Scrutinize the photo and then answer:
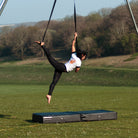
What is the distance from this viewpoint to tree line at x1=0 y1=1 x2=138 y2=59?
54594 millimetres

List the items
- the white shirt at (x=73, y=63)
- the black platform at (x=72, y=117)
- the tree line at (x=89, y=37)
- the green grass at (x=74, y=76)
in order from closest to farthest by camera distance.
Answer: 1. the white shirt at (x=73, y=63)
2. the black platform at (x=72, y=117)
3. the green grass at (x=74, y=76)
4. the tree line at (x=89, y=37)

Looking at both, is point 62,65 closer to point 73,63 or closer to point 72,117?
point 73,63

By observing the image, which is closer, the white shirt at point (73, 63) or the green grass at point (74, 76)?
the white shirt at point (73, 63)

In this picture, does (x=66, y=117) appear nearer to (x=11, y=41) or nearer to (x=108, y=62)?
(x=108, y=62)

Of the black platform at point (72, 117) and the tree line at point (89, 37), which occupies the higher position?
the black platform at point (72, 117)

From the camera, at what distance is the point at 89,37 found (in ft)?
188

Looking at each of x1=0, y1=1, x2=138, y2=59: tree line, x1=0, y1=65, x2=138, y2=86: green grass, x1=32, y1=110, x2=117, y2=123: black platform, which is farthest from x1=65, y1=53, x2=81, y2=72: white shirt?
x1=0, y1=1, x2=138, y2=59: tree line

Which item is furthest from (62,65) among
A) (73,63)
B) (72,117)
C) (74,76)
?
(74,76)

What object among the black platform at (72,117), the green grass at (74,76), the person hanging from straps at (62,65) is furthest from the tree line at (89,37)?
the person hanging from straps at (62,65)

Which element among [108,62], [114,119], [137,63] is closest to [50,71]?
[108,62]

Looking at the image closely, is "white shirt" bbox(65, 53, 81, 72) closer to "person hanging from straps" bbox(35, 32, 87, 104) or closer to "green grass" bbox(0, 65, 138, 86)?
"person hanging from straps" bbox(35, 32, 87, 104)

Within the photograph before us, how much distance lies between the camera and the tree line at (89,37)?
54594mm

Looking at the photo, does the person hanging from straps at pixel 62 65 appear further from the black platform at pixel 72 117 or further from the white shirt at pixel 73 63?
the black platform at pixel 72 117

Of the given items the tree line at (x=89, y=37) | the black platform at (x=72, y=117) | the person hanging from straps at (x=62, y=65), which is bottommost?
the tree line at (x=89, y=37)
